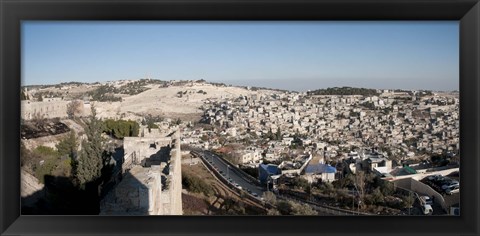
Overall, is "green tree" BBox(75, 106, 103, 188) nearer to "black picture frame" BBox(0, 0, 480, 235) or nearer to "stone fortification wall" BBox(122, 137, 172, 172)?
"stone fortification wall" BBox(122, 137, 172, 172)

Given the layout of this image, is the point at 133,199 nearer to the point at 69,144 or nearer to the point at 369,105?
the point at 69,144

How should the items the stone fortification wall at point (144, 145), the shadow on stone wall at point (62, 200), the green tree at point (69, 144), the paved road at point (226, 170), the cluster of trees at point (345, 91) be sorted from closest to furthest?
1. the shadow on stone wall at point (62, 200)
2. the cluster of trees at point (345, 91)
3. the green tree at point (69, 144)
4. the paved road at point (226, 170)
5. the stone fortification wall at point (144, 145)

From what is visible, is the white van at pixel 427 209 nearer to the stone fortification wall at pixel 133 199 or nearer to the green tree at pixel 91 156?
the stone fortification wall at pixel 133 199

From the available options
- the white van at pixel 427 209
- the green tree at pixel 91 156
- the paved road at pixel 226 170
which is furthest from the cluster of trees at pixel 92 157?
the white van at pixel 427 209

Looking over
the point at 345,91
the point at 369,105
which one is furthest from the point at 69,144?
the point at 369,105

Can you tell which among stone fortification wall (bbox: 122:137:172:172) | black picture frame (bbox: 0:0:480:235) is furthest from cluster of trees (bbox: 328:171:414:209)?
stone fortification wall (bbox: 122:137:172:172)

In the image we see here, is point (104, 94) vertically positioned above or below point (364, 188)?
above

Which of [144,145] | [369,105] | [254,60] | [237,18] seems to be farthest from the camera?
[144,145]
